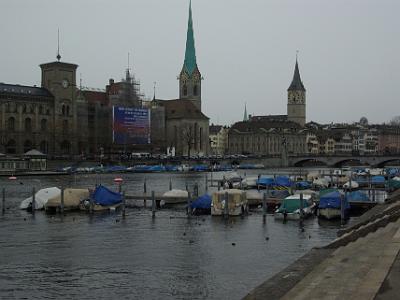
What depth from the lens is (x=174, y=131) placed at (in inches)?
7407

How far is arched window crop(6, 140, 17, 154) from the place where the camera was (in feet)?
463

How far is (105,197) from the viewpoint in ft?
175

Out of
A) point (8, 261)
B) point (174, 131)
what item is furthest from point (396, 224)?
point (174, 131)

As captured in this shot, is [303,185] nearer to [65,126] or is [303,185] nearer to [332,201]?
[332,201]

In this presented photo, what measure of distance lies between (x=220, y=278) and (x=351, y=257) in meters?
7.53

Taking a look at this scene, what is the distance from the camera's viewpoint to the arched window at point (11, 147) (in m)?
141

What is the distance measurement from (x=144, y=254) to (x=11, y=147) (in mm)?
116921

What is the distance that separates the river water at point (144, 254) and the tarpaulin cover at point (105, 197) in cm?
287

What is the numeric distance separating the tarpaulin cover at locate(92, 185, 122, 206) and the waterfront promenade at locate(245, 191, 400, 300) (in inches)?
1211

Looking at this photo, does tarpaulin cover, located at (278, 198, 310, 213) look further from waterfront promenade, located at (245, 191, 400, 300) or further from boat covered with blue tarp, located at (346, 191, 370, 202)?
waterfront promenade, located at (245, 191, 400, 300)

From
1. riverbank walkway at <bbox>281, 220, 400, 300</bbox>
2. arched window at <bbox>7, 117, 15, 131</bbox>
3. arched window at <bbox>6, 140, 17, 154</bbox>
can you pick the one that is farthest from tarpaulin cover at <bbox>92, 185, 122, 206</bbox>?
arched window at <bbox>7, 117, 15, 131</bbox>

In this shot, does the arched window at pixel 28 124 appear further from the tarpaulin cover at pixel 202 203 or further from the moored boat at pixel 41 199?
the tarpaulin cover at pixel 202 203

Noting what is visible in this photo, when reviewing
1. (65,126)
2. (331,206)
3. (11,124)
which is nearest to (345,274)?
(331,206)

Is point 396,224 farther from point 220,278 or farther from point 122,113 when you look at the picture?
point 122,113
